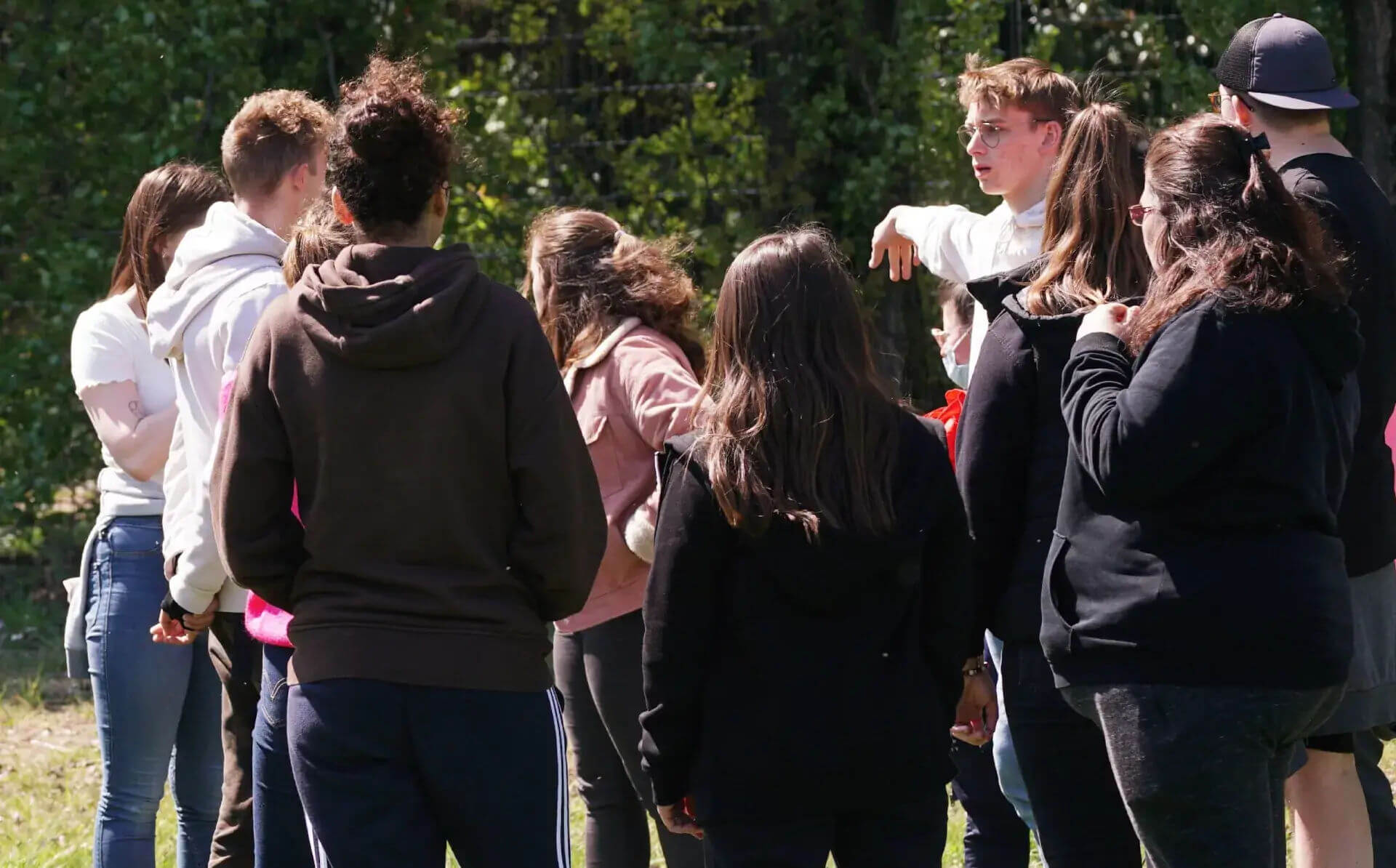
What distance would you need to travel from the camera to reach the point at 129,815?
3744 millimetres

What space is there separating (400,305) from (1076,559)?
1.14 metres

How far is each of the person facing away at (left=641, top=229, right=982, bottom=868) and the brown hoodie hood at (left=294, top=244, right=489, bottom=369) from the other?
1.51 ft

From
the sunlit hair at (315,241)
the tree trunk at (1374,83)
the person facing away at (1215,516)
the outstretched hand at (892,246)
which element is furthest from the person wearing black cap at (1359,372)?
the tree trunk at (1374,83)

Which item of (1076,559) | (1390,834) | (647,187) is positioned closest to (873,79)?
(647,187)

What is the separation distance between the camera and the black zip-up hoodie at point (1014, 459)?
2.83m

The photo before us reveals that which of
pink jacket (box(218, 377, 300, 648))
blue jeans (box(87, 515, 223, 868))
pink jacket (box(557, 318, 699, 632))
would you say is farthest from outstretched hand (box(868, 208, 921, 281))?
blue jeans (box(87, 515, 223, 868))

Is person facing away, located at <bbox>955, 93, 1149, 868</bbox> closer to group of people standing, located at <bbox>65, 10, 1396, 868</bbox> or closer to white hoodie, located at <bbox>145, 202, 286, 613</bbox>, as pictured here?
group of people standing, located at <bbox>65, 10, 1396, 868</bbox>

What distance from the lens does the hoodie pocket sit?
258 cm

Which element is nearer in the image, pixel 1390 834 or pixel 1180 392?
pixel 1180 392

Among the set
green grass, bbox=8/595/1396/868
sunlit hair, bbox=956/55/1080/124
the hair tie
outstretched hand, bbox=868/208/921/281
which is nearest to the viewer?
the hair tie

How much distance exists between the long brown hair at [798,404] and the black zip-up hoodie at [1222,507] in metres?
0.37

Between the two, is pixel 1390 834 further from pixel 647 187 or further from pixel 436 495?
pixel 647 187

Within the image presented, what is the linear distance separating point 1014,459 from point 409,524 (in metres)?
1.07

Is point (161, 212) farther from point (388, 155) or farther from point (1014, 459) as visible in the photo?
point (1014, 459)
